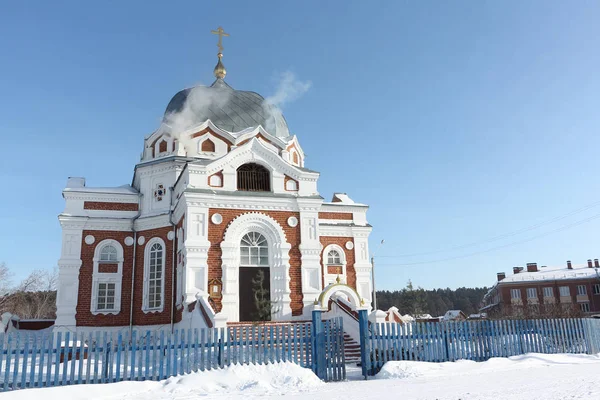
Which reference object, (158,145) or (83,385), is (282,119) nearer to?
(158,145)

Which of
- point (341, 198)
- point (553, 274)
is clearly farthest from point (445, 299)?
point (341, 198)

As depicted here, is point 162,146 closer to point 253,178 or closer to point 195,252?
point 253,178

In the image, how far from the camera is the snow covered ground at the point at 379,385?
8.57 meters

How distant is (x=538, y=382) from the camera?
954cm

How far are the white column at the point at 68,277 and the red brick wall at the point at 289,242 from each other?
7.43 m

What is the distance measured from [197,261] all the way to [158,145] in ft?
29.5

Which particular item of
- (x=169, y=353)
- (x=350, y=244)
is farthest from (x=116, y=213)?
(x=169, y=353)

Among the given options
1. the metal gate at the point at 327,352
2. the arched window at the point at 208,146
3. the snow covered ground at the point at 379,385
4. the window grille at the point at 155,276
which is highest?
the arched window at the point at 208,146

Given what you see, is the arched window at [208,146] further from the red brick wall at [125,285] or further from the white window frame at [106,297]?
the white window frame at [106,297]

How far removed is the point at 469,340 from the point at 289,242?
7.81m

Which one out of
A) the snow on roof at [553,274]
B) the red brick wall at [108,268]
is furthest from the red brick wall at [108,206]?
the snow on roof at [553,274]

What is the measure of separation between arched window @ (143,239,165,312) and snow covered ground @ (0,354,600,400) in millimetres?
11045

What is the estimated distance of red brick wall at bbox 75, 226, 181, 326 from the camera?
20.7 metres

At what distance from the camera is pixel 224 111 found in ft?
83.6
